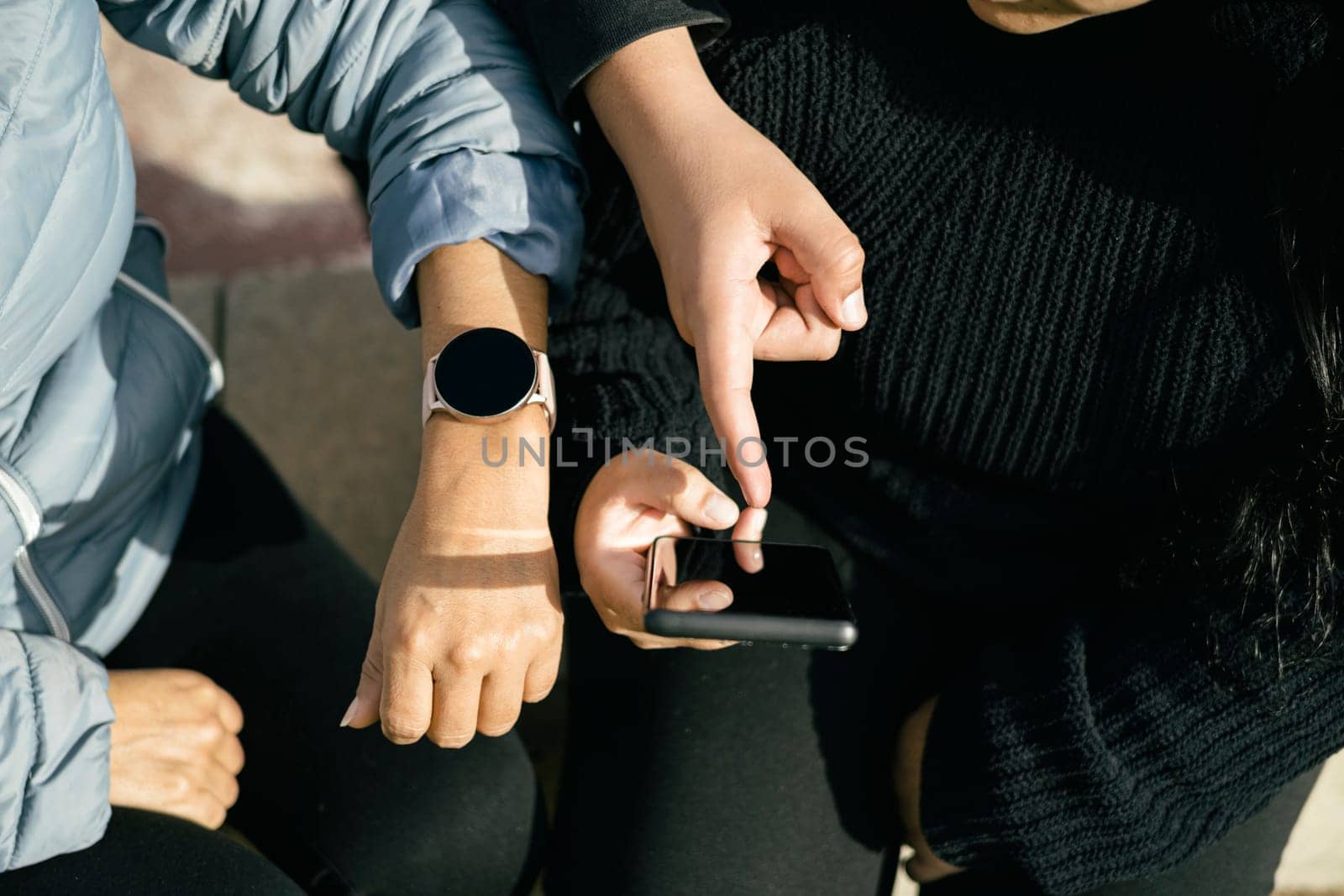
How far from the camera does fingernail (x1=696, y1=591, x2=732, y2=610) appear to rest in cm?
80

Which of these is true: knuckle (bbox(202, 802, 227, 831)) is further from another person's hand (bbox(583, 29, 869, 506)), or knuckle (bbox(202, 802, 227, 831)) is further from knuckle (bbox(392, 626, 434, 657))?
another person's hand (bbox(583, 29, 869, 506))

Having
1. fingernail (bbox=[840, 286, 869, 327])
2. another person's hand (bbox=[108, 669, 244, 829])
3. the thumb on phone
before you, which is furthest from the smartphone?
another person's hand (bbox=[108, 669, 244, 829])

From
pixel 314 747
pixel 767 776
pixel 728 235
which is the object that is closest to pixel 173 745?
pixel 314 747

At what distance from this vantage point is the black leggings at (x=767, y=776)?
1.03 metres

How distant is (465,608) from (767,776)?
1.41 ft

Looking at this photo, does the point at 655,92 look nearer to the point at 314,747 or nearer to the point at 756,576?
the point at 756,576

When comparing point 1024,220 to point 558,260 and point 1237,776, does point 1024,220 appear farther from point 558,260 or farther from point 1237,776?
point 1237,776

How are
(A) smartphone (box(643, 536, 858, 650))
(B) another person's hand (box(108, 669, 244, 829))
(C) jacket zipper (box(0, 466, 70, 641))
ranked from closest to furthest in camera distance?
(A) smartphone (box(643, 536, 858, 650)) → (C) jacket zipper (box(0, 466, 70, 641)) → (B) another person's hand (box(108, 669, 244, 829))

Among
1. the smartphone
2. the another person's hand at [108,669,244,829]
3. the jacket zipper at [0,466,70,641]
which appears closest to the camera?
the smartphone

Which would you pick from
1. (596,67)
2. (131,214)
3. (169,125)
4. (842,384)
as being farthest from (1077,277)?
(169,125)

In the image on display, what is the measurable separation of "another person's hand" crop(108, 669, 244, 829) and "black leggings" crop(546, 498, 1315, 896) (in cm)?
39

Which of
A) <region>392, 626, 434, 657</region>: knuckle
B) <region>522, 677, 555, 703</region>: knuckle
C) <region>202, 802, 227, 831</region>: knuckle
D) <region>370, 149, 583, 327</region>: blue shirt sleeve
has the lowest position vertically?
<region>202, 802, 227, 831</region>: knuckle

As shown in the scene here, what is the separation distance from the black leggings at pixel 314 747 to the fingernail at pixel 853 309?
66cm

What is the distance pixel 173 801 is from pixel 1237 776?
1.07m
